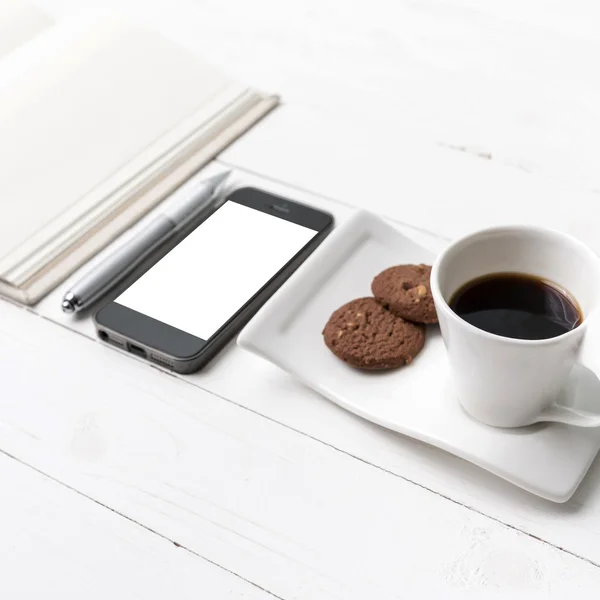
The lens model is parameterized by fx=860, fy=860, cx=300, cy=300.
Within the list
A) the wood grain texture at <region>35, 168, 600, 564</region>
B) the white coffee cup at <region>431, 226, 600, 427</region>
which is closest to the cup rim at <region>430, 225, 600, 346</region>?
the white coffee cup at <region>431, 226, 600, 427</region>

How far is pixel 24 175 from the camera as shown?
816 mm

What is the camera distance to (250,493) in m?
0.56

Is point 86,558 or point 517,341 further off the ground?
point 517,341

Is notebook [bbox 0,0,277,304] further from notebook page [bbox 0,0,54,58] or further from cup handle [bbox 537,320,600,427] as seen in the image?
cup handle [bbox 537,320,600,427]

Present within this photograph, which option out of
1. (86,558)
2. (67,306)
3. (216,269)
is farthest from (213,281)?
(86,558)

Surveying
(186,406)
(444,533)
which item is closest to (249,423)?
(186,406)

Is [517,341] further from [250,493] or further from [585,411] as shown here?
[250,493]

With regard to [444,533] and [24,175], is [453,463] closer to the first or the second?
[444,533]

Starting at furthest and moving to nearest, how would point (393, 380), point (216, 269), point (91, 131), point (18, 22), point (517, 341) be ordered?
1. point (18, 22)
2. point (91, 131)
3. point (216, 269)
4. point (393, 380)
5. point (517, 341)

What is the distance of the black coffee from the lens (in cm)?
54

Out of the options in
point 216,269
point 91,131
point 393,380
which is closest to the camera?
point 393,380

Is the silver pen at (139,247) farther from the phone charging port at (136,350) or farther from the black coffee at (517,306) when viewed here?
the black coffee at (517,306)

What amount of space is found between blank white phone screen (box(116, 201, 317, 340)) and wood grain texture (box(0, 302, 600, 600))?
47 millimetres

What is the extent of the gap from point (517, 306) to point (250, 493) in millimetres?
212
